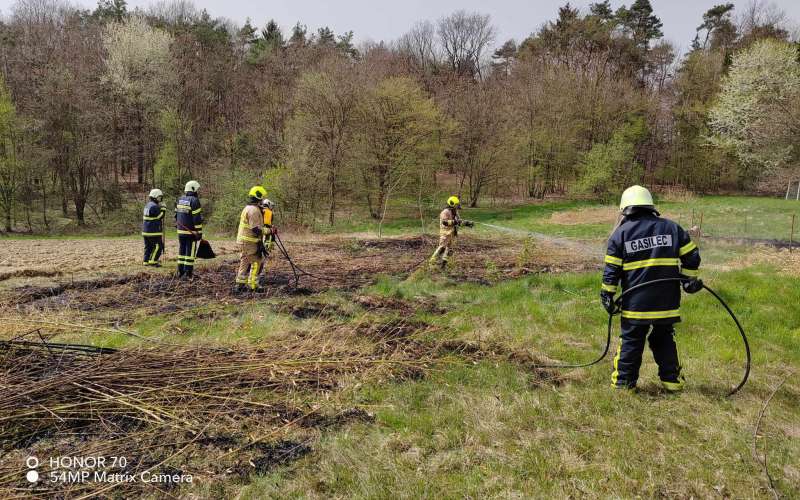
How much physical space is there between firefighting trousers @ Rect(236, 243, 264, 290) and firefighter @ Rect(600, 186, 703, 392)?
6.54m

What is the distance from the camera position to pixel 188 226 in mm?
9688

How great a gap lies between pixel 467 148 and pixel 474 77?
23.2m

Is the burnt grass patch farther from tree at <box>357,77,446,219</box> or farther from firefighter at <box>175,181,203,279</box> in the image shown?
tree at <box>357,77,446,219</box>

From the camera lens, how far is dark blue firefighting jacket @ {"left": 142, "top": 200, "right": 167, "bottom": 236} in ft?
34.4

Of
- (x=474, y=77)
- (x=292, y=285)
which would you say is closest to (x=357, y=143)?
(x=292, y=285)

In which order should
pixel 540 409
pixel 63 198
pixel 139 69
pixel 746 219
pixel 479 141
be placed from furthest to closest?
pixel 479 141 < pixel 139 69 < pixel 63 198 < pixel 746 219 < pixel 540 409

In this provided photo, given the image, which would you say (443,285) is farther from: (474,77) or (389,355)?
(474,77)

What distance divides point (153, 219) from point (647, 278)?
1058 cm

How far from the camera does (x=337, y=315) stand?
23.5ft

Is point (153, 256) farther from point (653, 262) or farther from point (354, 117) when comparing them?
point (354, 117)

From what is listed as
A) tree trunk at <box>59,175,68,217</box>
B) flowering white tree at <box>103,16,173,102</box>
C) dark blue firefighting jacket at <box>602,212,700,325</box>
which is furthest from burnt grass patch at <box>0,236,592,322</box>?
flowering white tree at <box>103,16,173,102</box>

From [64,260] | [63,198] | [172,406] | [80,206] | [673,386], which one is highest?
[63,198]

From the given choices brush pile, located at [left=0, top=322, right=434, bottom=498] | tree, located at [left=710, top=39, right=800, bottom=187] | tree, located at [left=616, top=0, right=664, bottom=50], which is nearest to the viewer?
brush pile, located at [left=0, top=322, right=434, bottom=498]

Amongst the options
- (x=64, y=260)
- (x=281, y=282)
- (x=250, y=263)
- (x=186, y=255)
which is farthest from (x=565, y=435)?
(x=64, y=260)
